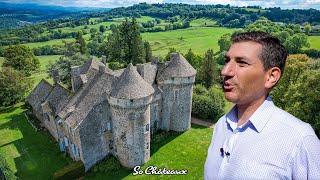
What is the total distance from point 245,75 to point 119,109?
26991 millimetres

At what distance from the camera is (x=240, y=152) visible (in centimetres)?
421

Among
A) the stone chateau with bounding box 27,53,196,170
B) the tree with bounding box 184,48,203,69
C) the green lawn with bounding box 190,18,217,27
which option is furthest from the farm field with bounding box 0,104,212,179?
the green lawn with bounding box 190,18,217,27

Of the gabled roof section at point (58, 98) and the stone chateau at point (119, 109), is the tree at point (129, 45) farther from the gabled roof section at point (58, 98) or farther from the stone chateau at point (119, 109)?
the gabled roof section at point (58, 98)

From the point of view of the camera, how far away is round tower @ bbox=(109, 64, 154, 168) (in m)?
30.1

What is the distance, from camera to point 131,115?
3053 centimetres

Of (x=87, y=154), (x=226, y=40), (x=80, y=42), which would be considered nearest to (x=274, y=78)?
(x=87, y=154)

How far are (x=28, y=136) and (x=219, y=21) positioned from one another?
133 m

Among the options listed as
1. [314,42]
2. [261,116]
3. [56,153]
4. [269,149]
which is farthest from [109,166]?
[314,42]

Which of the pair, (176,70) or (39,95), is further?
(39,95)

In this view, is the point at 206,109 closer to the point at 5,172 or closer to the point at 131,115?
the point at 131,115

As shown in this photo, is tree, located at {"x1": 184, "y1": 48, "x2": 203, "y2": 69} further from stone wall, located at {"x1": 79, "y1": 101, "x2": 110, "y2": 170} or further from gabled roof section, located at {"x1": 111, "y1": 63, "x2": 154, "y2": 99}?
stone wall, located at {"x1": 79, "y1": 101, "x2": 110, "y2": 170}

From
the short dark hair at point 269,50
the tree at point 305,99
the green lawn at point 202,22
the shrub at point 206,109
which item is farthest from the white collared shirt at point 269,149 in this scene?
the green lawn at point 202,22

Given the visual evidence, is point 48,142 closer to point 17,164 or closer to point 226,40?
point 17,164

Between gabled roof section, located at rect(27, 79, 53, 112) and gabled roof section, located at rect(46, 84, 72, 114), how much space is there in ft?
11.6
